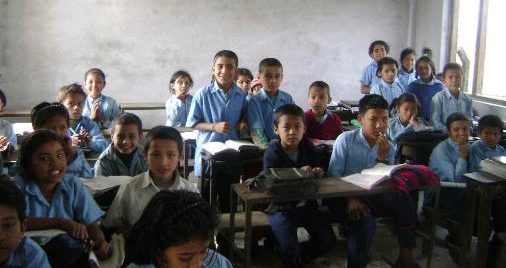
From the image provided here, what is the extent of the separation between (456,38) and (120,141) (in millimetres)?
4995

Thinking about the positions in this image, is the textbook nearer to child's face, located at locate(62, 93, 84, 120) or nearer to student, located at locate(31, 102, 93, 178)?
student, located at locate(31, 102, 93, 178)

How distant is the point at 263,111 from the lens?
3.65m

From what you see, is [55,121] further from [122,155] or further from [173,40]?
[173,40]

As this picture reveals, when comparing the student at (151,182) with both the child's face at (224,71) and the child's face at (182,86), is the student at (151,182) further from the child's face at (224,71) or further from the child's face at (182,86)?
the child's face at (182,86)

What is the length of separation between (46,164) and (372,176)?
1535 mm

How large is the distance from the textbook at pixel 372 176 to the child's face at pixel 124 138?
1.16 metres

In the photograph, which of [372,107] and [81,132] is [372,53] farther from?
[81,132]

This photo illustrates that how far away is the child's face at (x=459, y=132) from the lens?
10.9 feet

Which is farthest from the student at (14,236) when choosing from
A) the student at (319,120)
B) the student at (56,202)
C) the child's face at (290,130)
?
the student at (319,120)

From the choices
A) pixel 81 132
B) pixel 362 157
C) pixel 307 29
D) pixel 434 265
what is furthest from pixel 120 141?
pixel 307 29

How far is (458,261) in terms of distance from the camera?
3049 mm

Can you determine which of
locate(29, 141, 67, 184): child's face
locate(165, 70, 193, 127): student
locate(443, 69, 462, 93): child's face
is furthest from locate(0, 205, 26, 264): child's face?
locate(443, 69, 462, 93): child's face

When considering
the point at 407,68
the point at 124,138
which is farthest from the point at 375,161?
the point at 407,68

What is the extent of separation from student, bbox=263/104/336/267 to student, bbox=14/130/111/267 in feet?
2.97
